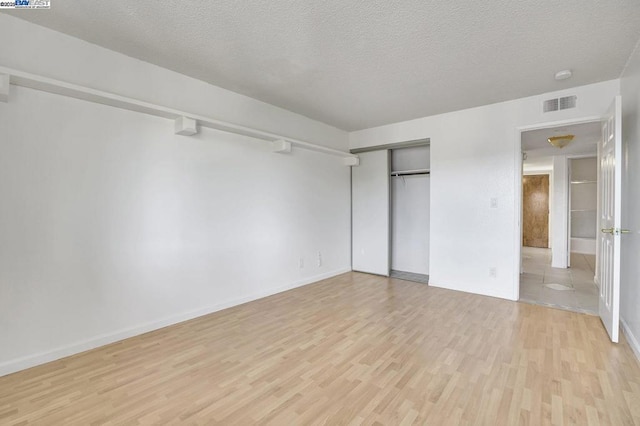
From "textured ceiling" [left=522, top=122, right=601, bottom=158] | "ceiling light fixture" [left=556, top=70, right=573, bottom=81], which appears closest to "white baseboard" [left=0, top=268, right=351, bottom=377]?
"ceiling light fixture" [left=556, top=70, right=573, bottom=81]

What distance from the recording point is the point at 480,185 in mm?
4176

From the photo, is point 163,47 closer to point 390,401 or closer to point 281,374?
point 281,374

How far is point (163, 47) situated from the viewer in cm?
266

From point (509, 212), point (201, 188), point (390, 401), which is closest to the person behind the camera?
point (390, 401)

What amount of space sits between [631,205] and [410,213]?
2.97 metres

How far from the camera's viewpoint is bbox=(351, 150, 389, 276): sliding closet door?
5258 millimetres

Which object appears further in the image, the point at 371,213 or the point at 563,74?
the point at 371,213

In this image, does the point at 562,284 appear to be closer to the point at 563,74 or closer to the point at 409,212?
the point at 409,212

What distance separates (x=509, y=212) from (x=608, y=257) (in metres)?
1.15

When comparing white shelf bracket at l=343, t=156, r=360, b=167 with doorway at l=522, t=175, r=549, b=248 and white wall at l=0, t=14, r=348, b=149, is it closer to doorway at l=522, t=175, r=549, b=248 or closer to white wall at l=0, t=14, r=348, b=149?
white wall at l=0, t=14, r=348, b=149

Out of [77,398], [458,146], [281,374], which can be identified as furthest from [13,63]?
[458,146]

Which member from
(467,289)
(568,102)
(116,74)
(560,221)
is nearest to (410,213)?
(467,289)

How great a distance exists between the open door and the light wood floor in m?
0.27

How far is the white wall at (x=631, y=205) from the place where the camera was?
2.50m
